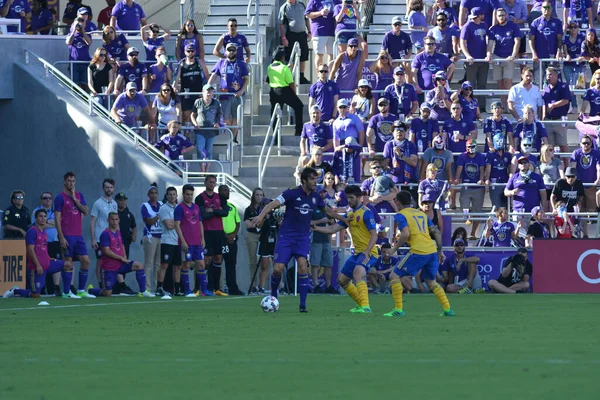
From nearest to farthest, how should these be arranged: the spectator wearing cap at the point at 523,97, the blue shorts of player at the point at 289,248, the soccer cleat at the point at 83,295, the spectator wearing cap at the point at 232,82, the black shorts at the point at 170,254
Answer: the blue shorts of player at the point at 289,248 < the soccer cleat at the point at 83,295 < the black shorts at the point at 170,254 < the spectator wearing cap at the point at 523,97 < the spectator wearing cap at the point at 232,82

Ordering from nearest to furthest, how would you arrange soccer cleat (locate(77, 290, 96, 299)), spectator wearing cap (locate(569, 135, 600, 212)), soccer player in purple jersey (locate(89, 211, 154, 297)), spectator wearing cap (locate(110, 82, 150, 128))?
soccer cleat (locate(77, 290, 96, 299))
soccer player in purple jersey (locate(89, 211, 154, 297))
spectator wearing cap (locate(569, 135, 600, 212))
spectator wearing cap (locate(110, 82, 150, 128))

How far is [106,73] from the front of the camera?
→ 27.3 meters

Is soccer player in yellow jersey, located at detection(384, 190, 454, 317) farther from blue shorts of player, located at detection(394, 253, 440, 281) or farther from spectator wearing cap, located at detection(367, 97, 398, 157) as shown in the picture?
spectator wearing cap, located at detection(367, 97, 398, 157)

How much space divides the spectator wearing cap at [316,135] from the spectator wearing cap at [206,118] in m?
1.88

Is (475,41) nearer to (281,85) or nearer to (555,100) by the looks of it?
(555,100)

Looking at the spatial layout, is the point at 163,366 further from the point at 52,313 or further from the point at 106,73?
the point at 106,73

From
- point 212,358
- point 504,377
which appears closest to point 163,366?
point 212,358

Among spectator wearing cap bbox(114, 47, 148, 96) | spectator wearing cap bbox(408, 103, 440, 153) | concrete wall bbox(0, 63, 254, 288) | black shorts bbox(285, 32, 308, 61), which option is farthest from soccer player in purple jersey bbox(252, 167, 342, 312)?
black shorts bbox(285, 32, 308, 61)

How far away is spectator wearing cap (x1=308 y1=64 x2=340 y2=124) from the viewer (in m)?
25.9

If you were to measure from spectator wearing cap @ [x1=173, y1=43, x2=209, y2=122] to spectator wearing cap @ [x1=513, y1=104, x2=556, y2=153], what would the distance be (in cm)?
689

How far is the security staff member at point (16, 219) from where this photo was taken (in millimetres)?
22766

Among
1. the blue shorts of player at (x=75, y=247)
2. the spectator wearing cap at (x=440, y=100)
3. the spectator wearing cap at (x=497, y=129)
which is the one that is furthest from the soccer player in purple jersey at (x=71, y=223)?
the spectator wearing cap at (x=497, y=129)

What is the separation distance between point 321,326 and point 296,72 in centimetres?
1542

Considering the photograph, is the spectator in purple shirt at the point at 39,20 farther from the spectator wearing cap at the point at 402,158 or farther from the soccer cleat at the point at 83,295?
the soccer cleat at the point at 83,295
